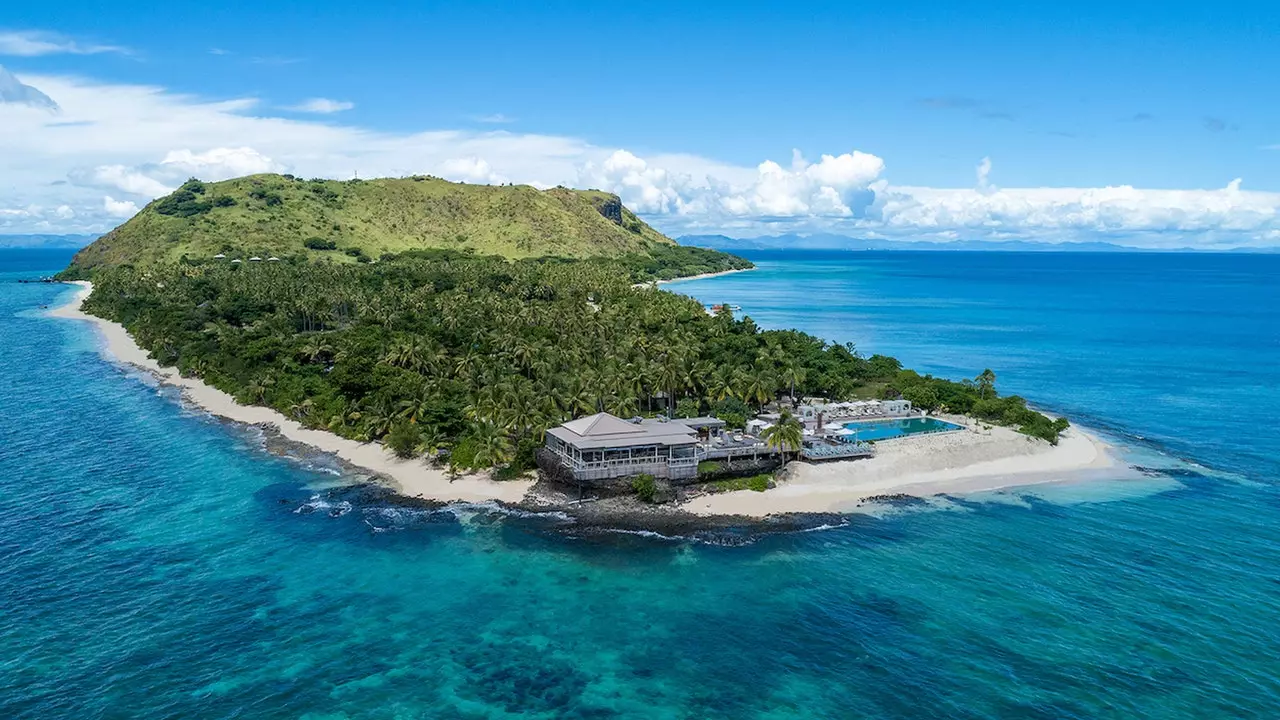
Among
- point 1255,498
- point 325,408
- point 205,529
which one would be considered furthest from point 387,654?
point 1255,498

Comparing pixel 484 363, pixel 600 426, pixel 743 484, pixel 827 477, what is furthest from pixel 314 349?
pixel 827 477

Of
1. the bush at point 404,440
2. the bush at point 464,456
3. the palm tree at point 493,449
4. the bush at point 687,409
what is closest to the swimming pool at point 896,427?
the bush at point 687,409

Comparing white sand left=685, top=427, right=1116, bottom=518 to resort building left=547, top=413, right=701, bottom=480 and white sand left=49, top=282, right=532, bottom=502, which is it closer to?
resort building left=547, top=413, right=701, bottom=480

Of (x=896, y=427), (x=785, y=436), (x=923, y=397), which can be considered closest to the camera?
(x=785, y=436)

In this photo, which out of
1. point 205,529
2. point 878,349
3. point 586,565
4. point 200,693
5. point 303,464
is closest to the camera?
point 200,693

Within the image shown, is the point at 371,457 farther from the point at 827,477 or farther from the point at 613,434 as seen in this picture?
the point at 827,477

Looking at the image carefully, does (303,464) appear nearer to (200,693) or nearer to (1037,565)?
(200,693)
